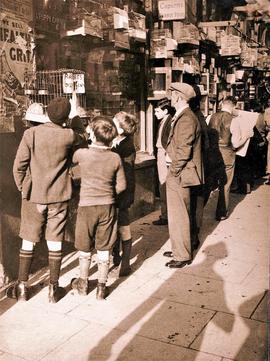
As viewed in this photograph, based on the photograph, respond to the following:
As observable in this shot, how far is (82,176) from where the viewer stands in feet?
14.0

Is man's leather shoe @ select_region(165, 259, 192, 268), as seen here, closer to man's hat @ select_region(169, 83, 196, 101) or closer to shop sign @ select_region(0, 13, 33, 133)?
man's hat @ select_region(169, 83, 196, 101)

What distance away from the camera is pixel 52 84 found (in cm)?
548

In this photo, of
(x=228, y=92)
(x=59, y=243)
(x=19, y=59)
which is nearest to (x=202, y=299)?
(x=59, y=243)

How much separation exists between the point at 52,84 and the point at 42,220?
6.26ft

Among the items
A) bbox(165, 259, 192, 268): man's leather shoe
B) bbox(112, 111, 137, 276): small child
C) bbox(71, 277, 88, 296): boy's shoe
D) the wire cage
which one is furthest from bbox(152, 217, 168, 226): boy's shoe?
bbox(71, 277, 88, 296): boy's shoe

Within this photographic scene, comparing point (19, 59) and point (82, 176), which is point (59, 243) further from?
point (19, 59)

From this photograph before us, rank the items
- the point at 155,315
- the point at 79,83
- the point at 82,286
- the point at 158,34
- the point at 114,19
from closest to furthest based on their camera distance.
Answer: the point at 155,315, the point at 82,286, the point at 79,83, the point at 114,19, the point at 158,34

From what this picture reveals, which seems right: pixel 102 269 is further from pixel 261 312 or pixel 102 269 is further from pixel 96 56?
pixel 96 56

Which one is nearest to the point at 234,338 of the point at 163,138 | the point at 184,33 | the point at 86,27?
the point at 163,138

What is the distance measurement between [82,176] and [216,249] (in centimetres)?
253

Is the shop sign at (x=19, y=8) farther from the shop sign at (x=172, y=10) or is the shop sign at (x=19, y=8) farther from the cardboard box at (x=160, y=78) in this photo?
the shop sign at (x=172, y=10)

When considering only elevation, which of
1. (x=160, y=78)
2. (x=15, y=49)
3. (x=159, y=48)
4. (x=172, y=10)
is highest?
(x=172, y=10)

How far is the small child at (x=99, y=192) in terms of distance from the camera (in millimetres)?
4227

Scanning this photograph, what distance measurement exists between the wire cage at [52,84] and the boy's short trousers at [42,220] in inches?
56.5
